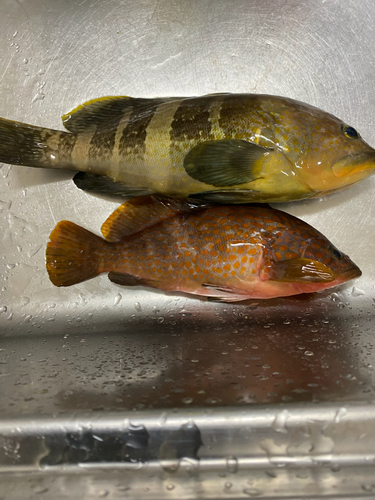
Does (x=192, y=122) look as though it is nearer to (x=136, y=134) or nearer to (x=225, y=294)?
(x=136, y=134)

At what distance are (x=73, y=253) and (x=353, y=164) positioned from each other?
1.14 meters

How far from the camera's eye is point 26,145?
1.70m

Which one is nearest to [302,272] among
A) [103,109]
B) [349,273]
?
[349,273]

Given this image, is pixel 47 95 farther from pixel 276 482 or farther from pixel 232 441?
pixel 276 482

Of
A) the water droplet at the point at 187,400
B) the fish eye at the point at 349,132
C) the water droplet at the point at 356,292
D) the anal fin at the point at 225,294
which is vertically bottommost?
the water droplet at the point at 187,400

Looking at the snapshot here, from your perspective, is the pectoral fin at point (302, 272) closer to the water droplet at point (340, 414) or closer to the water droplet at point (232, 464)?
the water droplet at point (340, 414)

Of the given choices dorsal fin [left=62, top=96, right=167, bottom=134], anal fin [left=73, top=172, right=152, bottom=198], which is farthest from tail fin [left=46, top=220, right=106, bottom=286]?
dorsal fin [left=62, top=96, right=167, bottom=134]

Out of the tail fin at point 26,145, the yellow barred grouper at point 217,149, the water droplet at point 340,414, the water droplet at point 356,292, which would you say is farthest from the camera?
the water droplet at point 356,292

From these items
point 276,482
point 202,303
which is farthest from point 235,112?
point 276,482

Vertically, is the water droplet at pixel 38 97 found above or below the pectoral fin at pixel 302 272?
above

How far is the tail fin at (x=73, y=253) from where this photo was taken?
167cm

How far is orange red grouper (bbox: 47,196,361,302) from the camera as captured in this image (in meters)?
1.55

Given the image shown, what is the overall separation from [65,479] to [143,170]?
44.9 inches

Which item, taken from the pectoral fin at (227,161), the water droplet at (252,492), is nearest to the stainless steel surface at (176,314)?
the water droplet at (252,492)
